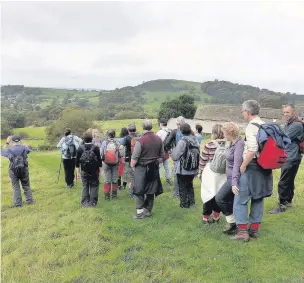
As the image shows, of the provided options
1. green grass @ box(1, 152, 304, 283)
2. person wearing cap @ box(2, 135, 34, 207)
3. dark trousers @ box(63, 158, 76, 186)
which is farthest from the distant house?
green grass @ box(1, 152, 304, 283)

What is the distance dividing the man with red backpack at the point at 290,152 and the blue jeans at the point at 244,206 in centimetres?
202

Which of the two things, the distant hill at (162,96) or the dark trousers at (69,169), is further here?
the distant hill at (162,96)

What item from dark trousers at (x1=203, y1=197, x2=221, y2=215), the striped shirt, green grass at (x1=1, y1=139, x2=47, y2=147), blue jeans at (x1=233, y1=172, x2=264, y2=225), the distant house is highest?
the striped shirt

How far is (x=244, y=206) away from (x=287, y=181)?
2.60 meters

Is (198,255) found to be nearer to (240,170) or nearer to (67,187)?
(240,170)

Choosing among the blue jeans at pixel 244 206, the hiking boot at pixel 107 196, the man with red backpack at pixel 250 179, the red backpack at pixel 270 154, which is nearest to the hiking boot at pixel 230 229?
the man with red backpack at pixel 250 179

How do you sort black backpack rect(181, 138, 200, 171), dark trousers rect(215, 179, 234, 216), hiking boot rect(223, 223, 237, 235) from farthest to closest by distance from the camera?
black backpack rect(181, 138, 200, 171), hiking boot rect(223, 223, 237, 235), dark trousers rect(215, 179, 234, 216)

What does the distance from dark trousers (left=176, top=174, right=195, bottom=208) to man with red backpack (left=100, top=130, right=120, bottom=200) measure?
7.16ft

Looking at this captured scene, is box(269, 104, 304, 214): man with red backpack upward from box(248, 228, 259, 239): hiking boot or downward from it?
upward

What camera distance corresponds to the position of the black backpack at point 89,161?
9.16 metres

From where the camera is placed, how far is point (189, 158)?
8.59 meters

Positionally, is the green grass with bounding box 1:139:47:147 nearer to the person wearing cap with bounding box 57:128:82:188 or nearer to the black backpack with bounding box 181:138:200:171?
the person wearing cap with bounding box 57:128:82:188

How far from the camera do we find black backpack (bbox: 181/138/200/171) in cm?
859

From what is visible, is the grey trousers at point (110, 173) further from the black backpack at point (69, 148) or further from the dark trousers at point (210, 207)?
the dark trousers at point (210, 207)
